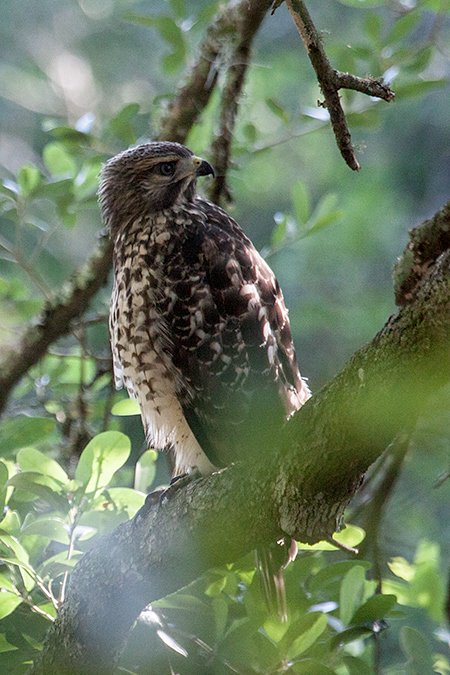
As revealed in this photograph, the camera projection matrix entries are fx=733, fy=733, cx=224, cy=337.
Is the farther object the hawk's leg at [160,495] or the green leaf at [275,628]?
the hawk's leg at [160,495]

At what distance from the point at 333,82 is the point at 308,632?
53.0 inches

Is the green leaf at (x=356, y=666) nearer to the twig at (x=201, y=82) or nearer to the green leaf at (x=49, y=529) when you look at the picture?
the green leaf at (x=49, y=529)

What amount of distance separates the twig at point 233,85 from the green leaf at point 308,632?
5.95 ft

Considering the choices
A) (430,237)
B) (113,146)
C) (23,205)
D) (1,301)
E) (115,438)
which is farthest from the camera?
(1,301)

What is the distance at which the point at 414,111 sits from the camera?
8.96m

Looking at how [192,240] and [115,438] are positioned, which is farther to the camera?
[192,240]

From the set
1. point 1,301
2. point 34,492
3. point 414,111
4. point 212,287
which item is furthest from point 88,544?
point 414,111

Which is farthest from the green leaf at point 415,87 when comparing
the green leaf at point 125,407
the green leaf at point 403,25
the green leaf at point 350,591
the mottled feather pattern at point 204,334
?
the green leaf at point 350,591

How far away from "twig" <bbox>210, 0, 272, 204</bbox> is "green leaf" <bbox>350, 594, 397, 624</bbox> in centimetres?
180

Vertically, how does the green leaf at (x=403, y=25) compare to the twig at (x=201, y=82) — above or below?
below

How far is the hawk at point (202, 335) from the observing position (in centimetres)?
238

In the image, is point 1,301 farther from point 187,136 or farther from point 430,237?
point 430,237

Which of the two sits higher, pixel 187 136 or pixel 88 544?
pixel 187 136

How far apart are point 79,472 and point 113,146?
1.59 metres
